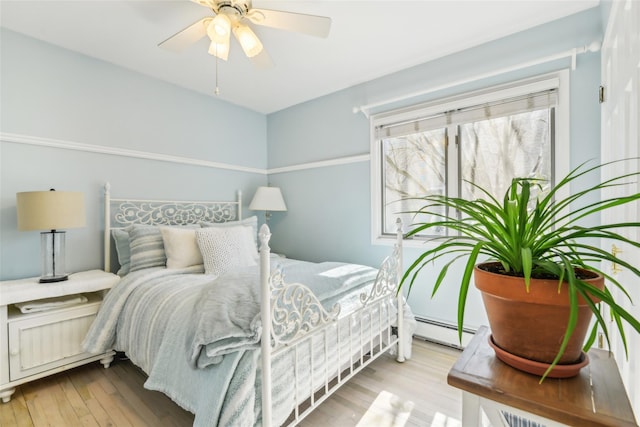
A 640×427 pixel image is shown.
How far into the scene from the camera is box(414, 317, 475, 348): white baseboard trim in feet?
7.86

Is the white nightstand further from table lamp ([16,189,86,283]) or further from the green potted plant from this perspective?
the green potted plant

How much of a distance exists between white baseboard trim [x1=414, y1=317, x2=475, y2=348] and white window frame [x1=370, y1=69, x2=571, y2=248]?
2.27 feet

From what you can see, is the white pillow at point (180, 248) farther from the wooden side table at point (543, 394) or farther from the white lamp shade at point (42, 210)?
the wooden side table at point (543, 394)

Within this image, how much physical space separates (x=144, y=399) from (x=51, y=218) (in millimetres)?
1319

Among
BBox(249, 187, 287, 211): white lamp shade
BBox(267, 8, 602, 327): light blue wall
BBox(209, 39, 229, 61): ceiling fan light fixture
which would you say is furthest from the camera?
BBox(249, 187, 287, 211): white lamp shade

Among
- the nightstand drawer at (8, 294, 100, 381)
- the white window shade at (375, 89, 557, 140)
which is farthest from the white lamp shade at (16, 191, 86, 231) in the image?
the white window shade at (375, 89, 557, 140)

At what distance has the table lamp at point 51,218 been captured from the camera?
74.5 inches

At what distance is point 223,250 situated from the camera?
7.80 ft

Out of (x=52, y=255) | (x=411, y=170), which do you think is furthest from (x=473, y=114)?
(x=52, y=255)

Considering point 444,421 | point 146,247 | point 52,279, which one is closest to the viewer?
point 444,421

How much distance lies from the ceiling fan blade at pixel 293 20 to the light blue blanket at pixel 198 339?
1.44 metres

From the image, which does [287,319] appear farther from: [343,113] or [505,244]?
[343,113]

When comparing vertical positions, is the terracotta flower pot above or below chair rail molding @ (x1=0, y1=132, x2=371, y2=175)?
below

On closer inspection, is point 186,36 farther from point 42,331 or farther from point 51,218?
point 42,331
